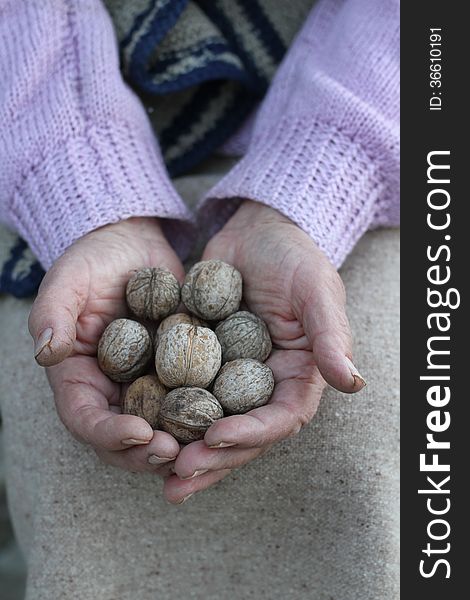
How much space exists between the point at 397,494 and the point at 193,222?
22.1 inches

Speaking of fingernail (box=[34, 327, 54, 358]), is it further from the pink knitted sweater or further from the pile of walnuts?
the pink knitted sweater

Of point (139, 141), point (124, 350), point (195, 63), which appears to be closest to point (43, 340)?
point (124, 350)

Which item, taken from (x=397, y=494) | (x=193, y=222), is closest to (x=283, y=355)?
(x=397, y=494)

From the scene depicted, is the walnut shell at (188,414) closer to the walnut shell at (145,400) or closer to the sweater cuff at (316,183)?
the walnut shell at (145,400)

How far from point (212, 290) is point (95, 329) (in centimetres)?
18

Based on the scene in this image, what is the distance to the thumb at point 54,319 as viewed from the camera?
0.92 m

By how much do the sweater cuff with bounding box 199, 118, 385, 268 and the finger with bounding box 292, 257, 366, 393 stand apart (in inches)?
5.2

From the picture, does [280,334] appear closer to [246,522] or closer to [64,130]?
[246,522]

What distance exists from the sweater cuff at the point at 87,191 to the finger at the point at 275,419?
0.37 meters

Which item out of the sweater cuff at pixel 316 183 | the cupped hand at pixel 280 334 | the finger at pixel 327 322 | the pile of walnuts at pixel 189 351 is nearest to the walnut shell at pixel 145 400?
the pile of walnuts at pixel 189 351

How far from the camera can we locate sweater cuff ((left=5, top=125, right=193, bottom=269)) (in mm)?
1189

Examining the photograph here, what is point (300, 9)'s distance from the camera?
1467 mm

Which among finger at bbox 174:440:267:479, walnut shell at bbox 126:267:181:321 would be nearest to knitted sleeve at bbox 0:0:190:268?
→ walnut shell at bbox 126:267:181:321

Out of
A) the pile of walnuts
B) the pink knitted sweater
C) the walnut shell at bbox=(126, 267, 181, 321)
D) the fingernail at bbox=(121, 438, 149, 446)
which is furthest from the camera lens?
the pink knitted sweater
